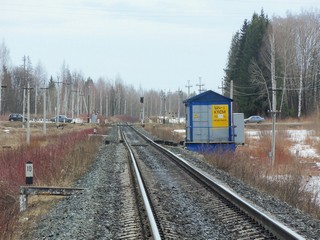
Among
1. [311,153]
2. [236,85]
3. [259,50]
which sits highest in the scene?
[259,50]

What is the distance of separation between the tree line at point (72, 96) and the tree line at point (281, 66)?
1476cm

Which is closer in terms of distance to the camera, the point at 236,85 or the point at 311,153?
the point at 311,153

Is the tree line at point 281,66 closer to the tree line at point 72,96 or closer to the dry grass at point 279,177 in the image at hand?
the tree line at point 72,96

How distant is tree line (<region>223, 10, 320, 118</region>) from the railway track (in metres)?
44.8

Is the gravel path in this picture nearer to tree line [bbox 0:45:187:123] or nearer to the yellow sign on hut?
the yellow sign on hut

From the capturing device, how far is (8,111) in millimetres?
114875

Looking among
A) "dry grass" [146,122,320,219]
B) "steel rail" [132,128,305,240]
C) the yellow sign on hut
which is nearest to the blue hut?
the yellow sign on hut

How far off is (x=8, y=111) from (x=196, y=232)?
4545 inches

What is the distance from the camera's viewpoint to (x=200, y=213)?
337 inches

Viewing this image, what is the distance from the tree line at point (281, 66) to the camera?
207ft

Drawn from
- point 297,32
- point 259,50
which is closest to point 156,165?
point 297,32

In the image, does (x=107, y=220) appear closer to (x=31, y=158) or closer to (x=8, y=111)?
(x=31, y=158)

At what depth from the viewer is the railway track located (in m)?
6.88

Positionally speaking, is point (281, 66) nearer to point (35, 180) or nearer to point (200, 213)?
point (35, 180)
